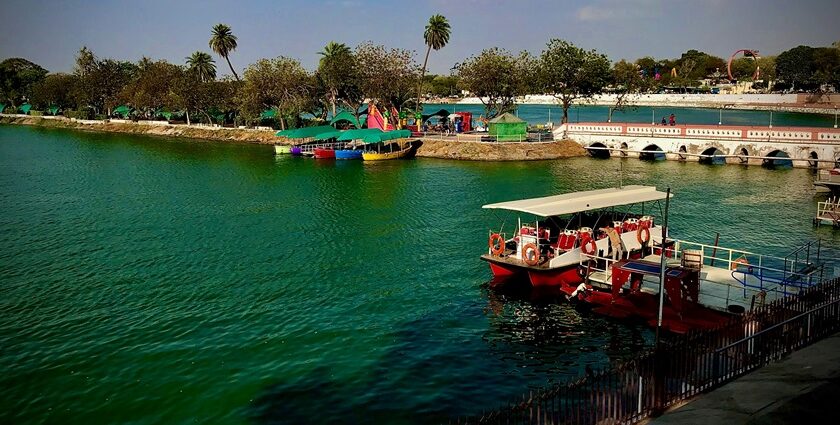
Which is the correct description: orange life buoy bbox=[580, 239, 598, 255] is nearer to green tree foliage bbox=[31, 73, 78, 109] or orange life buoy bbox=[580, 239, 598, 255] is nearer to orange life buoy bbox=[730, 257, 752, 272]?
orange life buoy bbox=[730, 257, 752, 272]

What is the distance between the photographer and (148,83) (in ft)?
413

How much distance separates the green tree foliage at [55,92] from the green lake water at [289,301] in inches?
4249

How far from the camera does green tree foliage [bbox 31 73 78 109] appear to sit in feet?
495

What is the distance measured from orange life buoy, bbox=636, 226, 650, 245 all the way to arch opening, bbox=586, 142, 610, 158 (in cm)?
4959

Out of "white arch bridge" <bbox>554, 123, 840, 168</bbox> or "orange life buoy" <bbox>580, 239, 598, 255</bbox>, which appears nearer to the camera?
"orange life buoy" <bbox>580, 239, 598, 255</bbox>

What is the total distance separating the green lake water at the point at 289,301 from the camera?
1941 centimetres

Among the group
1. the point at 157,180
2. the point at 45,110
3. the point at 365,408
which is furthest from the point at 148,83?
the point at 365,408

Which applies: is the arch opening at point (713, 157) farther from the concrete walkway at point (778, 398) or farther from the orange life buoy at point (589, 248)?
the concrete walkway at point (778, 398)

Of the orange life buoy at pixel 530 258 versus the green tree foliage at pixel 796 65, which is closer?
the orange life buoy at pixel 530 258

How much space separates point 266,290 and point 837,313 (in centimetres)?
2200

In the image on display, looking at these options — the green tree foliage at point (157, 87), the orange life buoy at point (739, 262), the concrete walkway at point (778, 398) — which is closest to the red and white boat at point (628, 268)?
the orange life buoy at point (739, 262)

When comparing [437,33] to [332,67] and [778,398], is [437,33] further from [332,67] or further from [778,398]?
[778,398]

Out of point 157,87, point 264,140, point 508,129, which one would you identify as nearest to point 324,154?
point 508,129

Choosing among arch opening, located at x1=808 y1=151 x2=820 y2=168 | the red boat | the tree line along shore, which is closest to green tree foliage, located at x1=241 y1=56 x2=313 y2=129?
the tree line along shore
